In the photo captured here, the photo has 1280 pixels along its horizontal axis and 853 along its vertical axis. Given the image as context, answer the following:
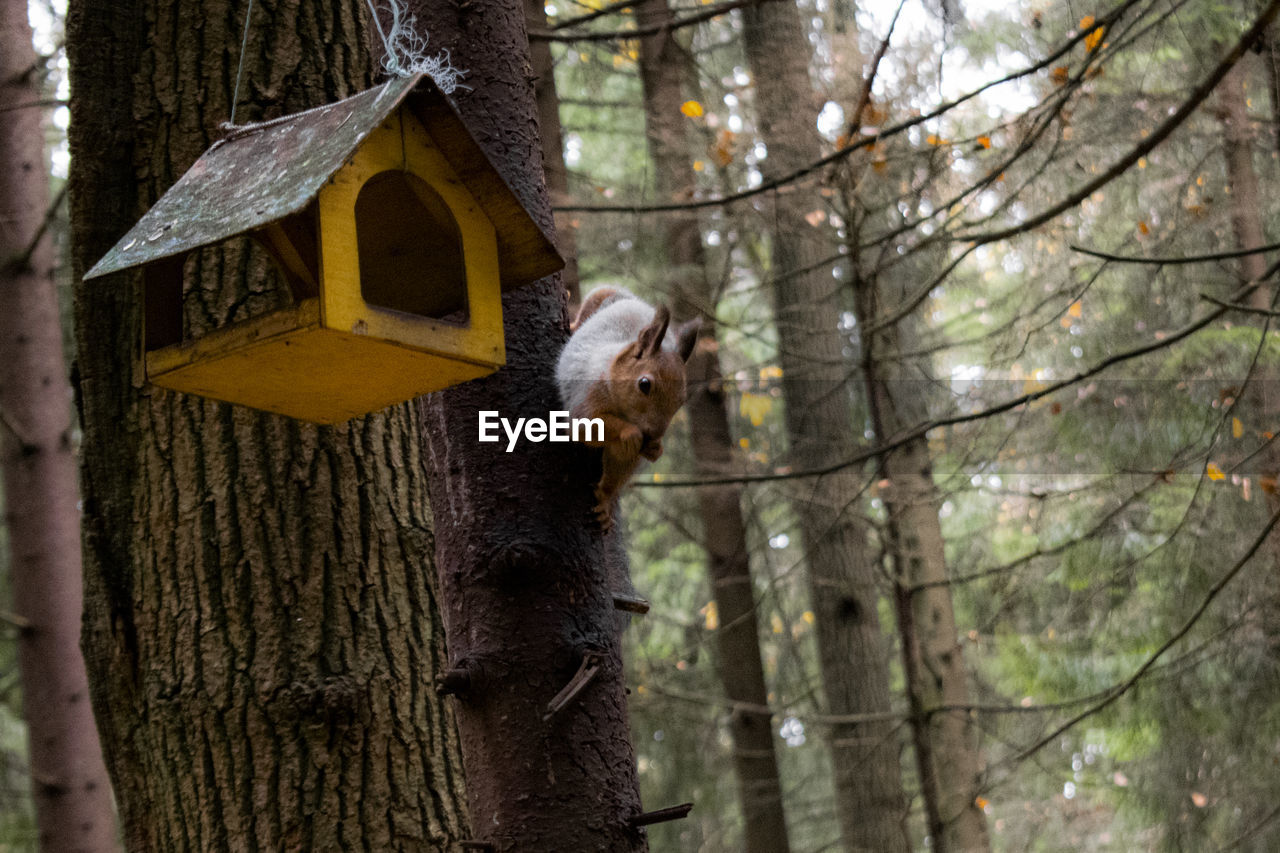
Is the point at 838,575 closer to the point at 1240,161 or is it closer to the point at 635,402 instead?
the point at 1240,161

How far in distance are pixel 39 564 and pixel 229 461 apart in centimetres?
281

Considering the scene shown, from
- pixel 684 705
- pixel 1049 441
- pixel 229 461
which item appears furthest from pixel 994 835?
pixel 229 461

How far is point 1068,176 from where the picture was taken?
490cm

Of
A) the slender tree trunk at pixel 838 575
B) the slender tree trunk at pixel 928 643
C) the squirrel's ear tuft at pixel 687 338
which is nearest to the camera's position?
the squirrel's ear tuft at pixel 687 338

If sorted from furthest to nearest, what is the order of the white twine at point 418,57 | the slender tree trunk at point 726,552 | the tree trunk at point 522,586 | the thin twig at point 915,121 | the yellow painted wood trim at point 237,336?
the slender tree trunk at point 726,552
the thin twig at point 915,121
the white twine at point 418,57
the tree trunk at point 522,586
the yellow painted wood trim at point 237,336

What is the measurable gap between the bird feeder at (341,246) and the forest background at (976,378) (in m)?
2.01

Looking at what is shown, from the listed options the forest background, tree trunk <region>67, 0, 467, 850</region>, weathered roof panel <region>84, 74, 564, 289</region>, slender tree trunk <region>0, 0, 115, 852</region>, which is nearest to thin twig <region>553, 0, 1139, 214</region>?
the forest background

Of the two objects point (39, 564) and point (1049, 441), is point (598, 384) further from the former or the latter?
point (1049, 441)

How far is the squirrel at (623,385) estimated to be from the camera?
7.13 feet

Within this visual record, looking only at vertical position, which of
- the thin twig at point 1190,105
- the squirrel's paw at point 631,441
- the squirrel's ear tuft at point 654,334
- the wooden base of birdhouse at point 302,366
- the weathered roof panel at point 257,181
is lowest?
the squirrel's paw at point 631,441

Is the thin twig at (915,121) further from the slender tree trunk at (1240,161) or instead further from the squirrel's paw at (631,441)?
the squirrel's paw at (631,441)

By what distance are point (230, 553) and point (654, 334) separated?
3.83 ft

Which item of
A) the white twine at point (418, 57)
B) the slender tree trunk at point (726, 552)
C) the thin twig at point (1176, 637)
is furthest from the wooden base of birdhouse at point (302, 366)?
the slender tree trunk at point (726, 552)

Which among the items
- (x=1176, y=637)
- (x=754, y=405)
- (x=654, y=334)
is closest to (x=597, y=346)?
(x=654, y=334)
